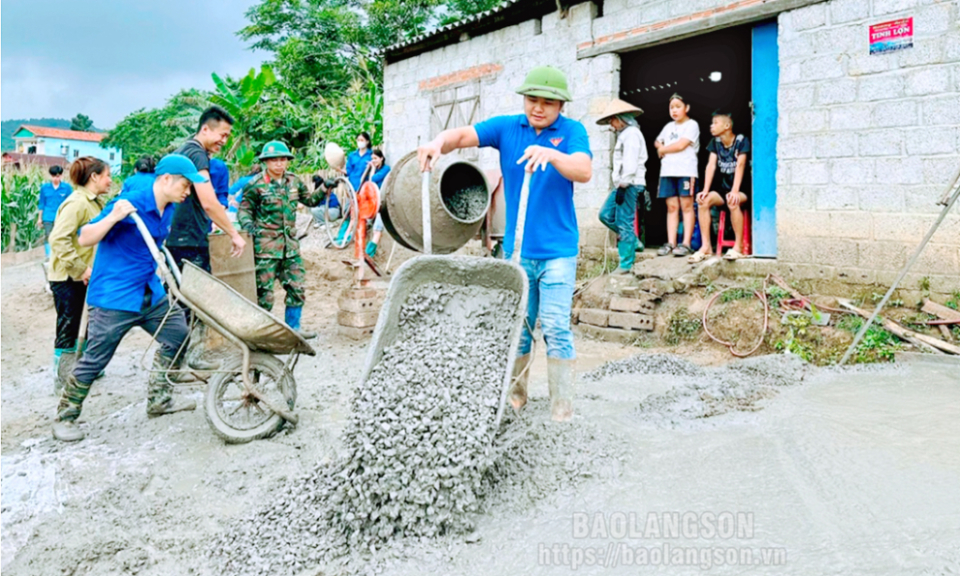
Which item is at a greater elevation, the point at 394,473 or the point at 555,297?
the point at 555,297

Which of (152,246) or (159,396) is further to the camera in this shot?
(159,396)

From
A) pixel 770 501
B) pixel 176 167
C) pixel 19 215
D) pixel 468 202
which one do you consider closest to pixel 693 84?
pixel 468 202

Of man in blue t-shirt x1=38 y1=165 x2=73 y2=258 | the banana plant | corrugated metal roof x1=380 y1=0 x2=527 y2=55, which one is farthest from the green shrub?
the banana plant

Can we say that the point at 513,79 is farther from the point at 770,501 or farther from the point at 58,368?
the point at 770,501

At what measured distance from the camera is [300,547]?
226cm

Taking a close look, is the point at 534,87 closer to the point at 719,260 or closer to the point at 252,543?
the point at 252,543

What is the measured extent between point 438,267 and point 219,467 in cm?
141

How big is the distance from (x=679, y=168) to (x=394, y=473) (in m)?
5.02

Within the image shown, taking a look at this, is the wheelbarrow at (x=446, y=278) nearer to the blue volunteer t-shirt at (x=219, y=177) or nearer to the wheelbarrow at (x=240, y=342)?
the wheelbarrow at (x=240, y=342)

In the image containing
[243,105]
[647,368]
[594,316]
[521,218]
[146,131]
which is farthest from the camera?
[146,131]

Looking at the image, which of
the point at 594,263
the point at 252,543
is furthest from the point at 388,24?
the point at 252,543

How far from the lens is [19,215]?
13.7 metres

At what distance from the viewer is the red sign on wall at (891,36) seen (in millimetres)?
4922

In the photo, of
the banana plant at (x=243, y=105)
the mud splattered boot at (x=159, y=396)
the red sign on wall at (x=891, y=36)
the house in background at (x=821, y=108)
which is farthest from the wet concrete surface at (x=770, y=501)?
the banana plant at (x=243, y=105)
